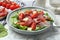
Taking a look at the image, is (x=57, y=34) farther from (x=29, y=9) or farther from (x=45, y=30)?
(x=29, y=9)

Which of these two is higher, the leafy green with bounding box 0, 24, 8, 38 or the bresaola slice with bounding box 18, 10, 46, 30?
the bresaola slice with bounding box 18, 10, 46, 30

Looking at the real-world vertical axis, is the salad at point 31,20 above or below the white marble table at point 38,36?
above

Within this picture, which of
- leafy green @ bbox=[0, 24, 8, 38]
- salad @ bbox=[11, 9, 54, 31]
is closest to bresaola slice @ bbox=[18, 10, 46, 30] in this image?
salad @ bbox=[11, 9, 54, 31]

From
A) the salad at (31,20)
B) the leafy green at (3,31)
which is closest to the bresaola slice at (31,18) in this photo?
the salad at (31,20)

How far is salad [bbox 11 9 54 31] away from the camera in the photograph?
0.83m

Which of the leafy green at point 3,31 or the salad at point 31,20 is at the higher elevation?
the salad at point 31,20

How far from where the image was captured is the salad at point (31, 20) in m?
0.83

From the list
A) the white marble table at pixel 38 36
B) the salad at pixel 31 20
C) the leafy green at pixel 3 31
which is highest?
the salad at pixel 31 20

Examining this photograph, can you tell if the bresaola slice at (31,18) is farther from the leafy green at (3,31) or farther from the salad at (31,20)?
the leafy green at (3,31)

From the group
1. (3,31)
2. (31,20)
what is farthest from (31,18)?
(3,31)

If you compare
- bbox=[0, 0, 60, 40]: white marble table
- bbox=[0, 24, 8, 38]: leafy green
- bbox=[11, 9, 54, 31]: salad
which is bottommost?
bbox=[0, 0, 60, 40]: white marble table

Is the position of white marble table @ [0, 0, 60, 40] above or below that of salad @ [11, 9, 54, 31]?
below

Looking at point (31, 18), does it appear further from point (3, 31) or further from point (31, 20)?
point (3, 31)

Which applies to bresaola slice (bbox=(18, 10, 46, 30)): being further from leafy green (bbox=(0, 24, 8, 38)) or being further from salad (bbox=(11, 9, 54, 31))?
leafy green (bbox=(0, 24, 8, 38))
